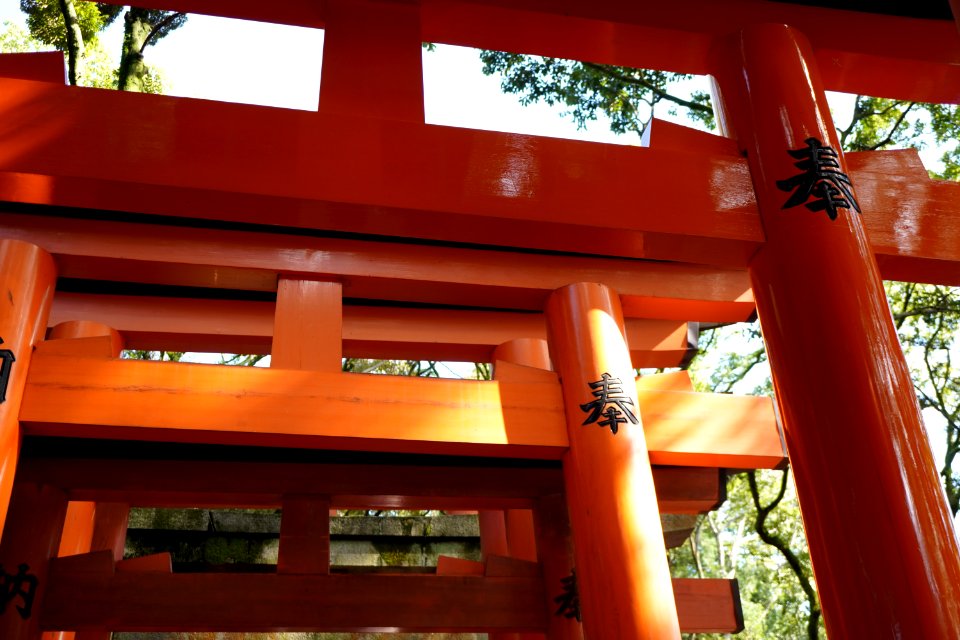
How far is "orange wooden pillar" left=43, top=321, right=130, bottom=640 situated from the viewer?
4.68 m

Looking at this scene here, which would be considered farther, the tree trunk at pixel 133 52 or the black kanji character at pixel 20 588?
the tree trunk at pixel 133 52

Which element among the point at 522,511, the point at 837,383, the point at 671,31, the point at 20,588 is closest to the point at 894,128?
the point at 522,511

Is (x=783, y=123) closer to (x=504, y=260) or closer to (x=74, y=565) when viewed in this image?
(x=504, y=260)

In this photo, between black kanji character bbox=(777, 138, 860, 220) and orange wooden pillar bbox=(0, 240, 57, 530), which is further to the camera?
orange wooden pillar bbox=(0, 240, 57, 530)

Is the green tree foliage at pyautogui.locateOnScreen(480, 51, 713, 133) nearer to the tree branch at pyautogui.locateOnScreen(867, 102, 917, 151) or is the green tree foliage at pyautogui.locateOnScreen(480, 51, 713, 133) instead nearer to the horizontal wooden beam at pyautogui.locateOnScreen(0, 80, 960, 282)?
the tree branch at pyautogui.locateOnScreen(867, 102, 917, 151)

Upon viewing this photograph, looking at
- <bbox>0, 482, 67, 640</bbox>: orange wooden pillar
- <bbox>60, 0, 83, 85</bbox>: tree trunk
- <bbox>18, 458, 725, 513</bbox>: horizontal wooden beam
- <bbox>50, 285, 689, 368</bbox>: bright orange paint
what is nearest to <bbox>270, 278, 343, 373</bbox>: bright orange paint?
<bbox>50, 285, 689, 368</bbox>: bright orange paint

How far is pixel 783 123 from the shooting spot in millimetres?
2818

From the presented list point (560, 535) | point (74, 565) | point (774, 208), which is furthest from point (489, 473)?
point (774, 208)

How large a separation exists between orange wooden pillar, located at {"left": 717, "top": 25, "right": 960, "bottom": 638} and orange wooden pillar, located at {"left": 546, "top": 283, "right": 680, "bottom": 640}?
983 mm

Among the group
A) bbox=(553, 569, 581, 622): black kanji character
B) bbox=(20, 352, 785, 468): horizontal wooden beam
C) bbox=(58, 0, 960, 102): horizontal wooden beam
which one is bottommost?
bbox=(553, 569, 581, 622): black kanji character

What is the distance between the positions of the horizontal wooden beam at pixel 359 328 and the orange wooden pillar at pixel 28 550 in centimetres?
104

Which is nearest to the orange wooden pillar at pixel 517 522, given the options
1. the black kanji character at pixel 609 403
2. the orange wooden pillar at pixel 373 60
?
the black kanji character at pixel 609 403

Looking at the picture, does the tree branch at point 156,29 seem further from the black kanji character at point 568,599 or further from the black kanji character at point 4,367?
the black kanji character at point 568,599

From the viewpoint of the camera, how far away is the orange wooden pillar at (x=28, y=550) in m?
3.94
